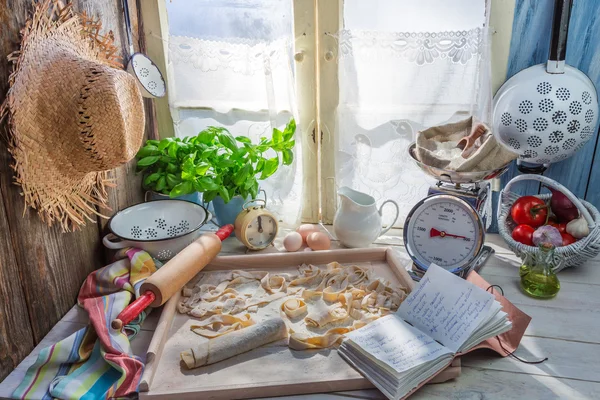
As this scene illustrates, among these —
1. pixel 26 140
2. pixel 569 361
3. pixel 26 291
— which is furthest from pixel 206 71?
pixel 569 361

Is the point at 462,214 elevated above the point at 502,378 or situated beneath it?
elevated above

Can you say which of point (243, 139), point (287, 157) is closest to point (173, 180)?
point (243, 139)

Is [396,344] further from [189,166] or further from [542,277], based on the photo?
[189,166]

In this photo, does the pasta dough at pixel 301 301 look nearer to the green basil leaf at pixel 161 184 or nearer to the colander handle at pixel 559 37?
the green basil leaf at pixel 161 184

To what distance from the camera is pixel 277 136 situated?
4.59ft

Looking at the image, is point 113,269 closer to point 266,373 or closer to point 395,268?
point 266,373

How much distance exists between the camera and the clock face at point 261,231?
A: 1.40 metres

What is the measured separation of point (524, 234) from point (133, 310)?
3.25ft

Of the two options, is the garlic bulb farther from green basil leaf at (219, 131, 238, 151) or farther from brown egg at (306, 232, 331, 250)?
green basil leaf at (219, 131, 238, 151)

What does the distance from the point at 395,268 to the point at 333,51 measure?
0.65 meters

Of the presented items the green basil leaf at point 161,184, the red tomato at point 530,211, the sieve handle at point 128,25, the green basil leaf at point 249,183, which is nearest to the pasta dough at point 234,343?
the green basil leaf at point 249,183

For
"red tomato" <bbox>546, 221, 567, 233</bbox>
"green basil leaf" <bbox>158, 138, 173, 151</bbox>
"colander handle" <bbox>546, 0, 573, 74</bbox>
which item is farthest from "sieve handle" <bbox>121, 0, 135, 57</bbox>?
"red tomato" <bbox>546, 221, 567, 233</bbox>

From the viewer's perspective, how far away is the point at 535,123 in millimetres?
1243

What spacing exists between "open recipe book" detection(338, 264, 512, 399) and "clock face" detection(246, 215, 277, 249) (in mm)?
509
